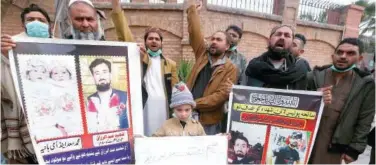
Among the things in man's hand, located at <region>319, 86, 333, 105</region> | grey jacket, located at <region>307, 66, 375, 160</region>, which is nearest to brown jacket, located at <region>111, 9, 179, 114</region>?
man's hand, located at <region>319, 86, 333, 105</region>

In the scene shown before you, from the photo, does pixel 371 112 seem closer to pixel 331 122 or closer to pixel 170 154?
pixel 331 122

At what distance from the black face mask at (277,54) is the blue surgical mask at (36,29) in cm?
195

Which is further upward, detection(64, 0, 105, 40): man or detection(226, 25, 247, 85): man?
detection(64, 0, 105, 40): man

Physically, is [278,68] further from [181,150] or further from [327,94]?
[181,150]

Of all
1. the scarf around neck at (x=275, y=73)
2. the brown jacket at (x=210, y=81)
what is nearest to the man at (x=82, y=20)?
the brown jacket at (x=210, y=81)

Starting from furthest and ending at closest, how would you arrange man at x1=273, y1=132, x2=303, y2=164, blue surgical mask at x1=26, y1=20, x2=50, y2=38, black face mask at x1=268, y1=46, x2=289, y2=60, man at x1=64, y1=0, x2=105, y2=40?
black face mask at x1=268, y1=46, x2=289, y2=60 < man at x1=273, y1=132, x2=303, y2=164 < man at x1=64, y1=0, x2=105, y2=40 < blue surgical mask at x1=26, y1=20, x2=50, y2=38

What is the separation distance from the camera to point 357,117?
7.67ft

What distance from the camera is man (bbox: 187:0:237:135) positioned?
255cm

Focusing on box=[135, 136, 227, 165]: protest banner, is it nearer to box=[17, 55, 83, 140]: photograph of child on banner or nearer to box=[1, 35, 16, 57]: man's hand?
box=[17, 55, 83, 140]: photograph of child on banner

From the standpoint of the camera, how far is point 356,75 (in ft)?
7.77

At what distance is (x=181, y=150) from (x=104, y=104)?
688 millimetres

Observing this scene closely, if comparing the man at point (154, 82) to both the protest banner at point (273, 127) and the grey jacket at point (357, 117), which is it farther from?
the grey jacket at point (357, 117)

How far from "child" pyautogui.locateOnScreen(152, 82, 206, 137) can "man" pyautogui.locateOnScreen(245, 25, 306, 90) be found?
2.26ft

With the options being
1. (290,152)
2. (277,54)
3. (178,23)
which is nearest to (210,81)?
(277,54)
